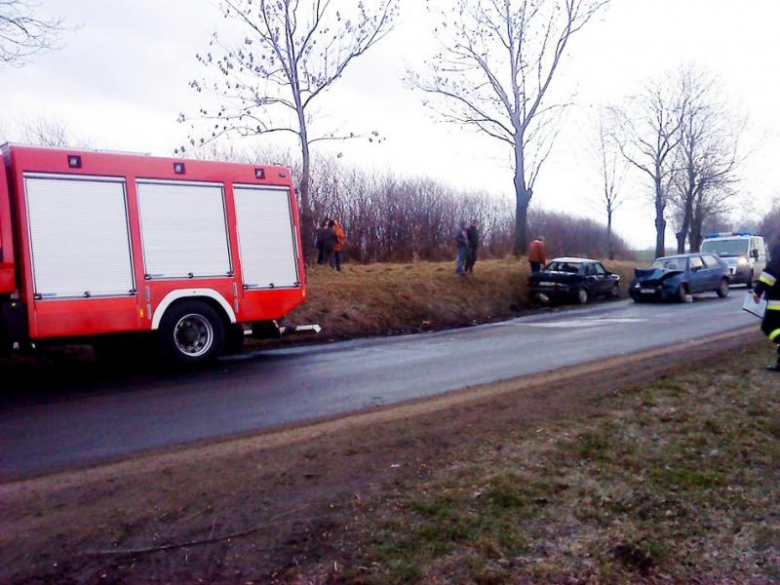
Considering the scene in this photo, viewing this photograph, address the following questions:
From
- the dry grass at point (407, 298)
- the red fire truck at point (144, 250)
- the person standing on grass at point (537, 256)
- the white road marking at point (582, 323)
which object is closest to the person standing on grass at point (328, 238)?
the dry grass at point (407, 298)

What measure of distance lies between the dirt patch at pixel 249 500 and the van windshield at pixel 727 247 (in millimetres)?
26597

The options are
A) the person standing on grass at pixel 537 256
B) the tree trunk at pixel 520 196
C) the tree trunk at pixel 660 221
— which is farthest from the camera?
the tree trunk at pixel 660 221

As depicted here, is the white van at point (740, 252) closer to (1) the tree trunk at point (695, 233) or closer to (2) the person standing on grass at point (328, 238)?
(2) the person standing on grass at point (328, 238)

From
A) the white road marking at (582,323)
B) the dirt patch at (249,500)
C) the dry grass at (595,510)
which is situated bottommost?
the white road marking at (582,323)

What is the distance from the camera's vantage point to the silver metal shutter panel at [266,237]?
1261 cm

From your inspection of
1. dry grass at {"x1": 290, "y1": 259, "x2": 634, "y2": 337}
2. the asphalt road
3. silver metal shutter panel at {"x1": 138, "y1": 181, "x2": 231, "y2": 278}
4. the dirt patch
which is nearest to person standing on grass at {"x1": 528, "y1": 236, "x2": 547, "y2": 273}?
dry grass at {"x1": 290, "y1": 259, "x2": 634, "y2": 337}

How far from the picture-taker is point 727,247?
3231 centimetres

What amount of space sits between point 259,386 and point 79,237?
331 cm

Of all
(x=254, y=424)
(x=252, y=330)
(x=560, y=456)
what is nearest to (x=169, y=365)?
(x=252, y=330)

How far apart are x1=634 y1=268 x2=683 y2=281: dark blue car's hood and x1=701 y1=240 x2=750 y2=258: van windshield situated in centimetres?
774

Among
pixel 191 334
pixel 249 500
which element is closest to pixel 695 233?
pixel 191 334

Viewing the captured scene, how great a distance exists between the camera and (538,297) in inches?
1009

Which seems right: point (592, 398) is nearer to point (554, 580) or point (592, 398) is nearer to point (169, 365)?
point (554, 580)

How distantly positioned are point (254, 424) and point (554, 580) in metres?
4.40
